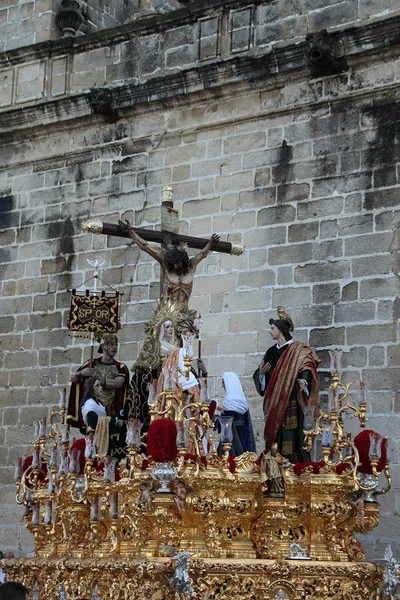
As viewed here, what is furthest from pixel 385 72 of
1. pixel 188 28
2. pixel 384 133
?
pixel 188 28

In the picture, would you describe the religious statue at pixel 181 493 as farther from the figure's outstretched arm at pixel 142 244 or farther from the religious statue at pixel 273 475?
the figure's outstretched arm at pixel 142 244

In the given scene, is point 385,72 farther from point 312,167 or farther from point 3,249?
point 3,249

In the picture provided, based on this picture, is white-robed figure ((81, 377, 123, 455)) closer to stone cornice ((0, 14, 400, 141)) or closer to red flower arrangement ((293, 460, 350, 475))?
red flower arrangement ((293, 460, 350, 475))

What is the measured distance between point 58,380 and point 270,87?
3.98 m

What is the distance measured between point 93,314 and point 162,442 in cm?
343

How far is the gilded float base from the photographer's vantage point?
24.0 feet

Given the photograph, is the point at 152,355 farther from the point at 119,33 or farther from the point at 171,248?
the point at 119,33

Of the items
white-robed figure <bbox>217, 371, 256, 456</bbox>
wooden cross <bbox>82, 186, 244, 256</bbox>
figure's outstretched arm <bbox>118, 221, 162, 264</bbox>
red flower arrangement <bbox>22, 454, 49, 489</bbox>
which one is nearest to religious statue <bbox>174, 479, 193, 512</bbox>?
white-robed figure <bbox>217, 371, 256, 456</bbox>

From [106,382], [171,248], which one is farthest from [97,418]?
[171,248]

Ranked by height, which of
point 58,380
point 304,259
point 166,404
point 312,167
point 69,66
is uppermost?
point 69,66

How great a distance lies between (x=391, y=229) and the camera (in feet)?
35.7

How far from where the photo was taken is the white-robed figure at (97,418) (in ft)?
31.4

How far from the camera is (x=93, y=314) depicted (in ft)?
35.6

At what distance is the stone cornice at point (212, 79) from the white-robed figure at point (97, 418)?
3795 mm
